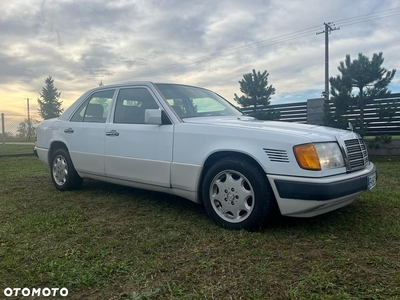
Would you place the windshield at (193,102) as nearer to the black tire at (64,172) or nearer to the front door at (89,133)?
the front door at (89,133)

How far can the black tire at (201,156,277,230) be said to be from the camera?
119 inches

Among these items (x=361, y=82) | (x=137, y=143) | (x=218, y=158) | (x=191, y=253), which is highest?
(x=361, y=82)

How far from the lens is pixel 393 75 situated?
9.25 meters

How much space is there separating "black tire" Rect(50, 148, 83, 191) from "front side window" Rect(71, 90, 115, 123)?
0.58 m

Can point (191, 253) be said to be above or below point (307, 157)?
below

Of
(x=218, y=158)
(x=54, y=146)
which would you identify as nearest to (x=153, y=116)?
(x=218, y=158)

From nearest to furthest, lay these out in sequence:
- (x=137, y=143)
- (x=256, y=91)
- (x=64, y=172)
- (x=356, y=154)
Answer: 1. (x=356, y=154)
2. (x=137, y=143)
3. (x=64, y=172)
4. (x=256, y=91)

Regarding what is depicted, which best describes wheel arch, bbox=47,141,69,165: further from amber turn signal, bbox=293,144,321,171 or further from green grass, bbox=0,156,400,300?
amber turn signal, bbox=293,144,321,171

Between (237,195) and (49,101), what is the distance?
47.8 metres

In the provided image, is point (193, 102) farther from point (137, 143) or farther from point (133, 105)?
point (137, 143)

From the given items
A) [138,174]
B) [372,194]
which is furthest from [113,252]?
[372,194]

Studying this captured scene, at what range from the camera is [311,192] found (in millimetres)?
2789

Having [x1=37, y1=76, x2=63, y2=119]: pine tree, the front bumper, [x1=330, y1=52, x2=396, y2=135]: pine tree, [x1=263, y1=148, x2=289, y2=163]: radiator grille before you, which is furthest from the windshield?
[x1=37, y1=76, x2=63, y2=119]: pine tree

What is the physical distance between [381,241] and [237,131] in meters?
1.56
